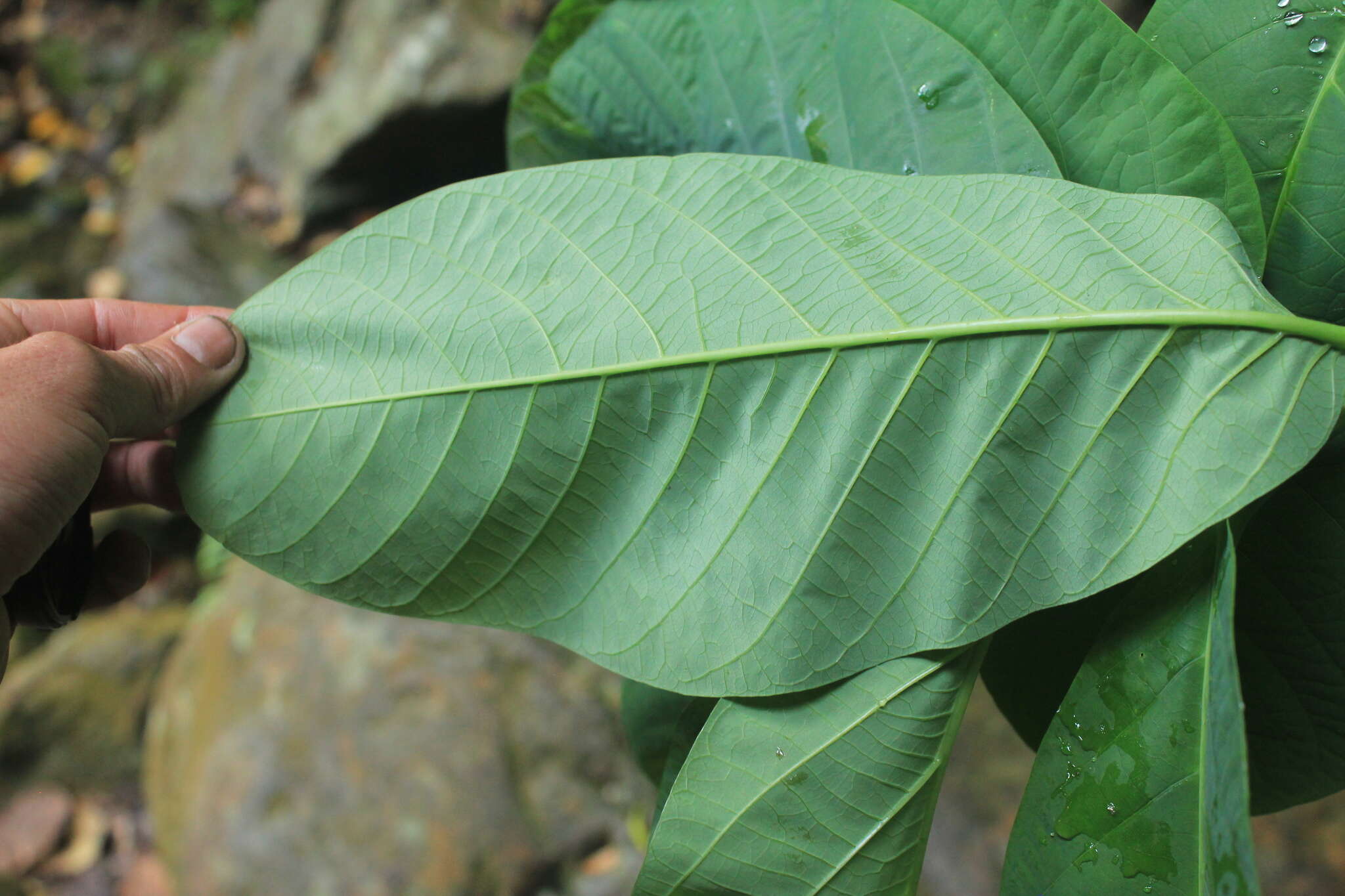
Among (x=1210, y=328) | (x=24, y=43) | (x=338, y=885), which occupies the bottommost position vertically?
(x=338, y=885)

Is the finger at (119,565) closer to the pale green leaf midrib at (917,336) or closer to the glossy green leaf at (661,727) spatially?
the pale green leaf midrib at (917,336)

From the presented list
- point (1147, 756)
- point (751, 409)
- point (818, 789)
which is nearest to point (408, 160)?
point (751, 409)

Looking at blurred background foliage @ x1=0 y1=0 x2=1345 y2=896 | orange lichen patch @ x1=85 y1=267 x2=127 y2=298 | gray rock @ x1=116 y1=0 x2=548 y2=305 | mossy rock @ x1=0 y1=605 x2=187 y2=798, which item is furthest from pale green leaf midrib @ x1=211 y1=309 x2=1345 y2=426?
orange lichen patch @ x1=85 y1=267 x2=127 y2=298

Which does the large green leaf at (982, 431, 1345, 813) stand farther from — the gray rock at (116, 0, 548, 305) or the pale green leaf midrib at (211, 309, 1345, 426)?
the gray rock at (116, 0, 548, 305)

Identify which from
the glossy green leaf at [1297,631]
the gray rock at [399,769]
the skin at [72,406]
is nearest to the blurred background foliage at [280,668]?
the gray rock at [399,769]

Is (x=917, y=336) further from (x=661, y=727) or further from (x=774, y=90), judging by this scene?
(x=661, y=727)

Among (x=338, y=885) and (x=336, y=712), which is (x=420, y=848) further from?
(x=336, y=712)

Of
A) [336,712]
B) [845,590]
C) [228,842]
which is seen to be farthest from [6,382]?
[228,842]
